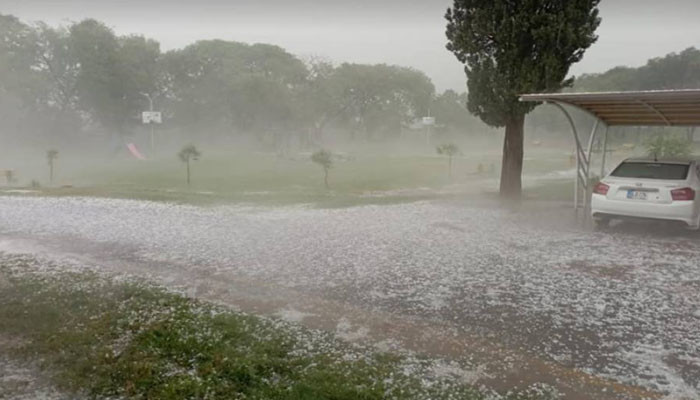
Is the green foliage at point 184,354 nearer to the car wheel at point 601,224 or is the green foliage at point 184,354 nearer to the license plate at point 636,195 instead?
the license plate at point 636,195

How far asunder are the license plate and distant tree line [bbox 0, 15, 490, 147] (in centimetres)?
3653

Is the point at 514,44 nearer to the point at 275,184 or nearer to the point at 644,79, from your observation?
the point at 275,184

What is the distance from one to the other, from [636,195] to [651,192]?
219mm

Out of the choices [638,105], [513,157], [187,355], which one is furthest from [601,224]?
[187,355]

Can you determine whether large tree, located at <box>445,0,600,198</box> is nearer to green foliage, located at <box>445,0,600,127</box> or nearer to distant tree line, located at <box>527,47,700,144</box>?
green foliage, located at <box>445,0,600,127</box>

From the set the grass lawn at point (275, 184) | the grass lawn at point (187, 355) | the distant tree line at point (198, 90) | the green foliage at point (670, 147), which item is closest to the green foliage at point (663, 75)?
the distant tree line at point (198, 90)

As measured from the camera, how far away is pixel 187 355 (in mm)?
3826

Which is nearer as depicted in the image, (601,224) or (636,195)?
(636,195)

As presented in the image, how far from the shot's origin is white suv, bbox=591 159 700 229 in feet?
25.7

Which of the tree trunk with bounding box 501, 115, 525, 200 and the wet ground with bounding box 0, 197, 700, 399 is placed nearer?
the wet ground with bounding box 0, 197, 700, 399

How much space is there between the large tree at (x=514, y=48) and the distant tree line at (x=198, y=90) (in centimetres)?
3137

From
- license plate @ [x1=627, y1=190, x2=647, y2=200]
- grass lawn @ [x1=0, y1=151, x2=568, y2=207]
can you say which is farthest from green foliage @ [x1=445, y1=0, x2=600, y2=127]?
license plate @ [x1=627, y1=190, x2=647, y2=200]

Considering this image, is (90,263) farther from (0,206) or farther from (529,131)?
(529,131)

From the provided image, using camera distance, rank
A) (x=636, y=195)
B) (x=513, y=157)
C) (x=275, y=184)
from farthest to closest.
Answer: (x=275, y=184)
(x=513, y=157)
(x=636, y=195)
